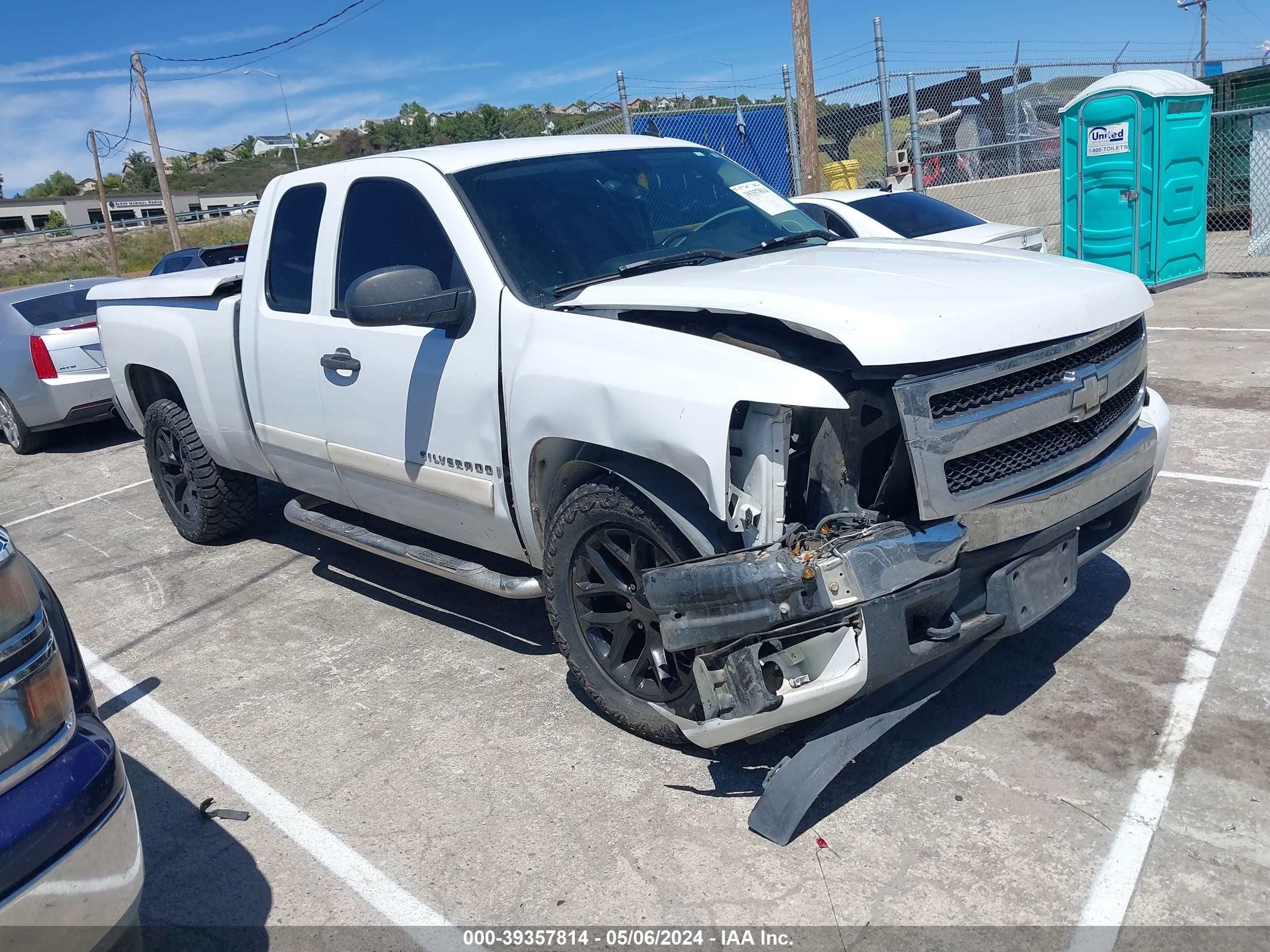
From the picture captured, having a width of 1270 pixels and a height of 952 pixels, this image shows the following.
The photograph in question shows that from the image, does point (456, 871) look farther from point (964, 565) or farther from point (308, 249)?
point (308, 249)

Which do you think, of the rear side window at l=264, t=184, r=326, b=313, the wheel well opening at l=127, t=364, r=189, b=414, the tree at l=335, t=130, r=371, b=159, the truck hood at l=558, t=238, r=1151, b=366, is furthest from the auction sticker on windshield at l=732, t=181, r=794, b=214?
the tree at l=335, t=130, r=371, b=159

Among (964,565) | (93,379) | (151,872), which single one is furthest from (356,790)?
(93,379)

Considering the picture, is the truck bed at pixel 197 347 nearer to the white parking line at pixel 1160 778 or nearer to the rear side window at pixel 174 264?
the white parking line at pixel 1160 778

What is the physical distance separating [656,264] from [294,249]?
6.38 ft

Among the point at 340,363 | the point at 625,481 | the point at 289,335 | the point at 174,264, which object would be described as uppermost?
the point at 174,264

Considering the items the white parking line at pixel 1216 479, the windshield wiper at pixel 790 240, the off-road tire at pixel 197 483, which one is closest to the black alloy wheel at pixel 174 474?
the off-road tire at pixel 197 483

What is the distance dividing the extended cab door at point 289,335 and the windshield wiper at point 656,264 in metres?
1.38

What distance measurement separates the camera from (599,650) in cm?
359

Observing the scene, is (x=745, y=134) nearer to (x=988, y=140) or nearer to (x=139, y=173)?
(x=988, y=140)

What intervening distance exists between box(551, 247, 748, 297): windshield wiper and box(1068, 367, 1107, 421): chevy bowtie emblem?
4.50 feet

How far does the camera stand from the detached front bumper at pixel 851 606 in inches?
109

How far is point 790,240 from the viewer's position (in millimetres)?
4293

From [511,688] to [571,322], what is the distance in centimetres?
152

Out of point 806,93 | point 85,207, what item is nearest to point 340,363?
point 806,93
